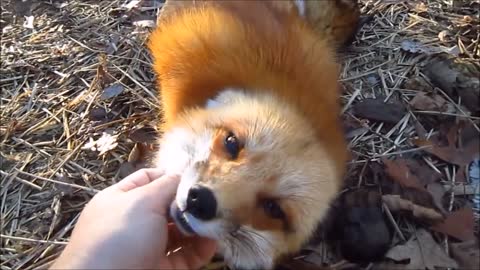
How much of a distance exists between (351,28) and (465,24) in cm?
79

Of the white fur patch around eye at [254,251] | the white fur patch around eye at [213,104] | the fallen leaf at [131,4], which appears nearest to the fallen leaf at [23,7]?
the fallen leaf at [131,4]

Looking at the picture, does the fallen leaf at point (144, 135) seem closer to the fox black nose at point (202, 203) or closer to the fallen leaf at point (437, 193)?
the fox black nose at point (202, 203)

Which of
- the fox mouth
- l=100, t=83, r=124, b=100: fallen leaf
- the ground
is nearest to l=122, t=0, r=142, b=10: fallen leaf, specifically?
the ground

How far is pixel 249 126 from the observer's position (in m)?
2.71

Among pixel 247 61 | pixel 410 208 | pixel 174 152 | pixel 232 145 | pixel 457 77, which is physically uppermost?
pixel 247 61

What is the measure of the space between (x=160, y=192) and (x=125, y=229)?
0.22 meters

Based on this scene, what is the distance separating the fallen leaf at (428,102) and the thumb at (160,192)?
71.0 inches

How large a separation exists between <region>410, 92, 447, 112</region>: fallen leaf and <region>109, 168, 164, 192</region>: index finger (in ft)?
5.71

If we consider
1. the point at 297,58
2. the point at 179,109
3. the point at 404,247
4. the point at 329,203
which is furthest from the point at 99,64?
the point at 404,247

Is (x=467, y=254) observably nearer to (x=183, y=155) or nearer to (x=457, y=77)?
(x=457, y=77)

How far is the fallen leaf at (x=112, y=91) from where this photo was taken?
12.7 ft

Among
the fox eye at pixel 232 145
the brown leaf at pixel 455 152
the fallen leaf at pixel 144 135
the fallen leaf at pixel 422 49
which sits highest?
the fox eye at pixel 232 145

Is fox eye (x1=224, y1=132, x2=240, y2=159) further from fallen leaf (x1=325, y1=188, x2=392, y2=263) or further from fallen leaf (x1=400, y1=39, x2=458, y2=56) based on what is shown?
fallen leaf (x1=400, y1=39, x2=458, y2=56)

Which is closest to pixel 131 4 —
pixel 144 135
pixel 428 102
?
pixel 144 135
